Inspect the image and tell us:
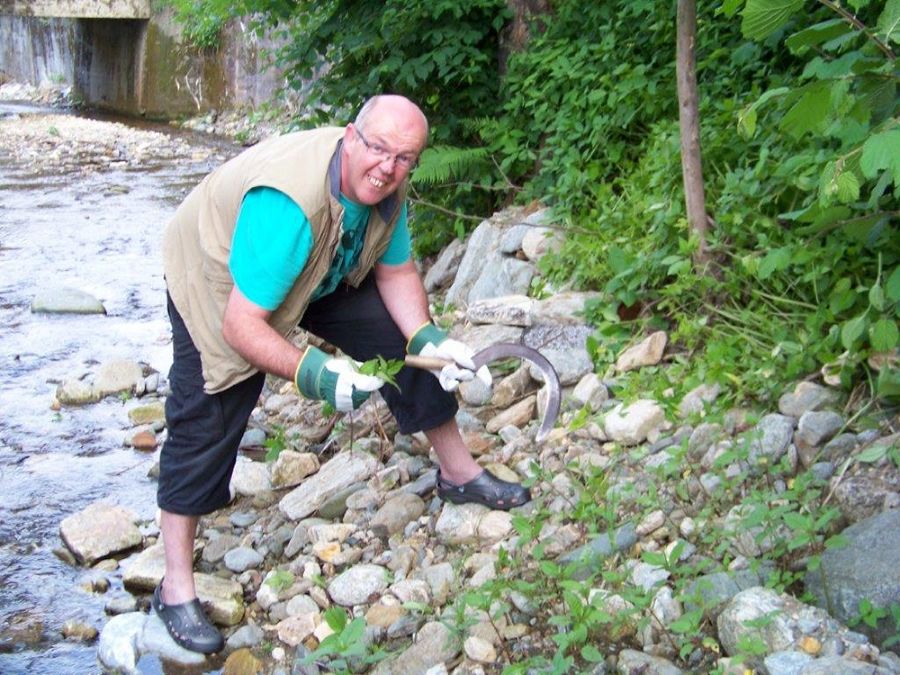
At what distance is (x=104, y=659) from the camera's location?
3688mm

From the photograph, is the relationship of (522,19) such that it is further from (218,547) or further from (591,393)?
(218,547)

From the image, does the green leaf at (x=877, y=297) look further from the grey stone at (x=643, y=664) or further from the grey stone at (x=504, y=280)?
the grey stone at (x=504, y=280)

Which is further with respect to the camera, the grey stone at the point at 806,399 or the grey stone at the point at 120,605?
the grey stone at the point at 120,605

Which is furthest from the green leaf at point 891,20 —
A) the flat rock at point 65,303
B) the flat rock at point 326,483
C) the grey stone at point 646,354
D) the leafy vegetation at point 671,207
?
the flat rock at point 65,303

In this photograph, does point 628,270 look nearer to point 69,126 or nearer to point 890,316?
point 890,316

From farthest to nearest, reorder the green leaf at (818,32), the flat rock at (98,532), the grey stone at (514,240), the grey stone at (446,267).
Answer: the grey stone at (446,267), the grey stone at (514,240), the flat rock at (98,532), the green leaf at (818,32)

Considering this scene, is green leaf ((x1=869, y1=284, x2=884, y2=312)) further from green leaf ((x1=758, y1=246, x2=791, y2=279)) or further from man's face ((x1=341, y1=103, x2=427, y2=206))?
man's face ((x1=341, y1=103, x2=427, y2=206))

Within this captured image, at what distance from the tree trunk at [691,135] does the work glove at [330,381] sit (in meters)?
1.80

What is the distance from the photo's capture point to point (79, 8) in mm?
21000

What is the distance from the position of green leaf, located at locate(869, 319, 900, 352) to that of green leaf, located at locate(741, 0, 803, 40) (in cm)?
117

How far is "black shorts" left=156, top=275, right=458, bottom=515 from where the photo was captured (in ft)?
11.9

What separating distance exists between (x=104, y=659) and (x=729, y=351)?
241cm

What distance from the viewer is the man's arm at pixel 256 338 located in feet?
10.9

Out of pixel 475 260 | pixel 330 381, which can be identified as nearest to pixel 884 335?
pixel 330 381
